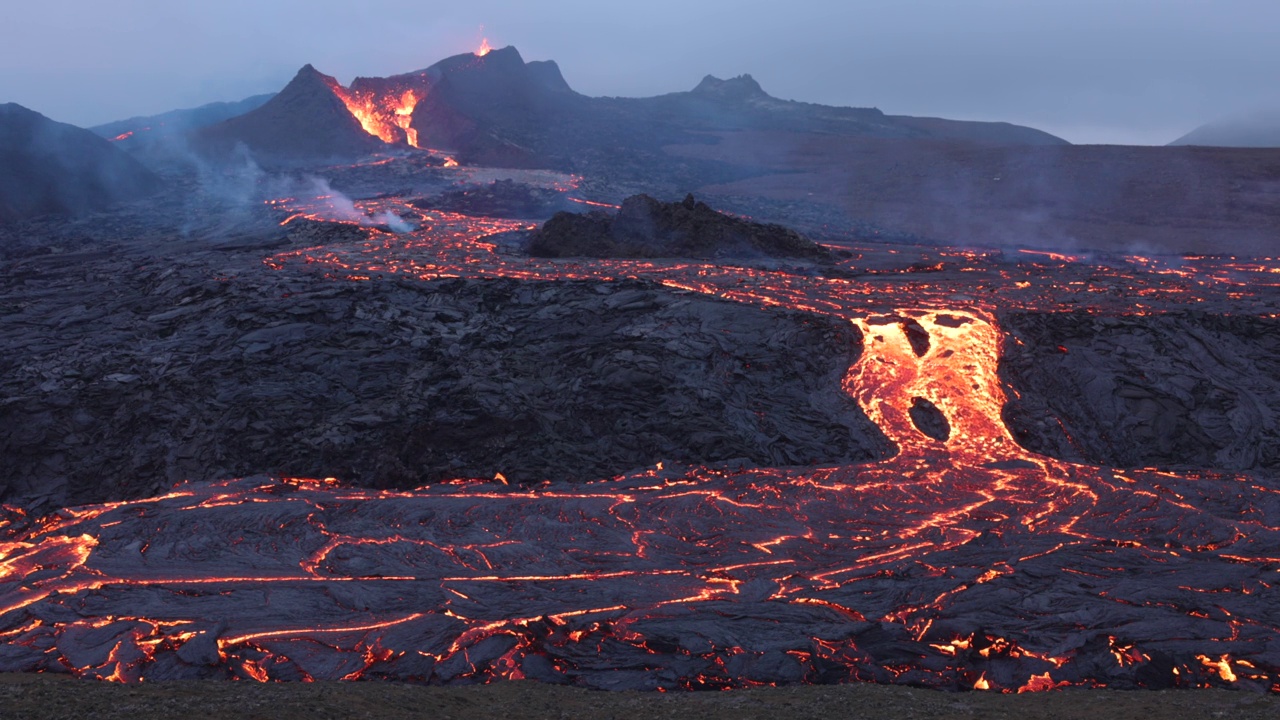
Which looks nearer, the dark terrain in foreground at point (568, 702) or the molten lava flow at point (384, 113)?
the dark terrain in foreground at point (568, 702)

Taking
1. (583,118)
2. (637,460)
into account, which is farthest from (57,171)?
(583,118)

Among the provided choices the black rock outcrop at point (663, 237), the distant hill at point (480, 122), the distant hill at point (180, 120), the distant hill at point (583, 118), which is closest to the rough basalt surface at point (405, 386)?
the black rock outcrop at point (663, 237)

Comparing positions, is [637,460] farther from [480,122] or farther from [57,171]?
[480,122]

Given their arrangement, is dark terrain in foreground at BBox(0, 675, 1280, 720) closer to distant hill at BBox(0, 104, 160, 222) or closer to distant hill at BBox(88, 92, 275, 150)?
distant hill at BBox(0, 104, 160, 222)

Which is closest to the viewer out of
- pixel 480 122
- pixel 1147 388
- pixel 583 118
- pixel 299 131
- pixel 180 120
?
pixel 1147 388

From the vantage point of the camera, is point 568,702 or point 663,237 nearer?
point 568,702

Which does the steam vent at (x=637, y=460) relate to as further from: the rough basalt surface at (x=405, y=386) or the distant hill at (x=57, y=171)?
the distant hill at (x=57, y=171)

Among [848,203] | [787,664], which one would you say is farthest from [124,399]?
[848,203]
